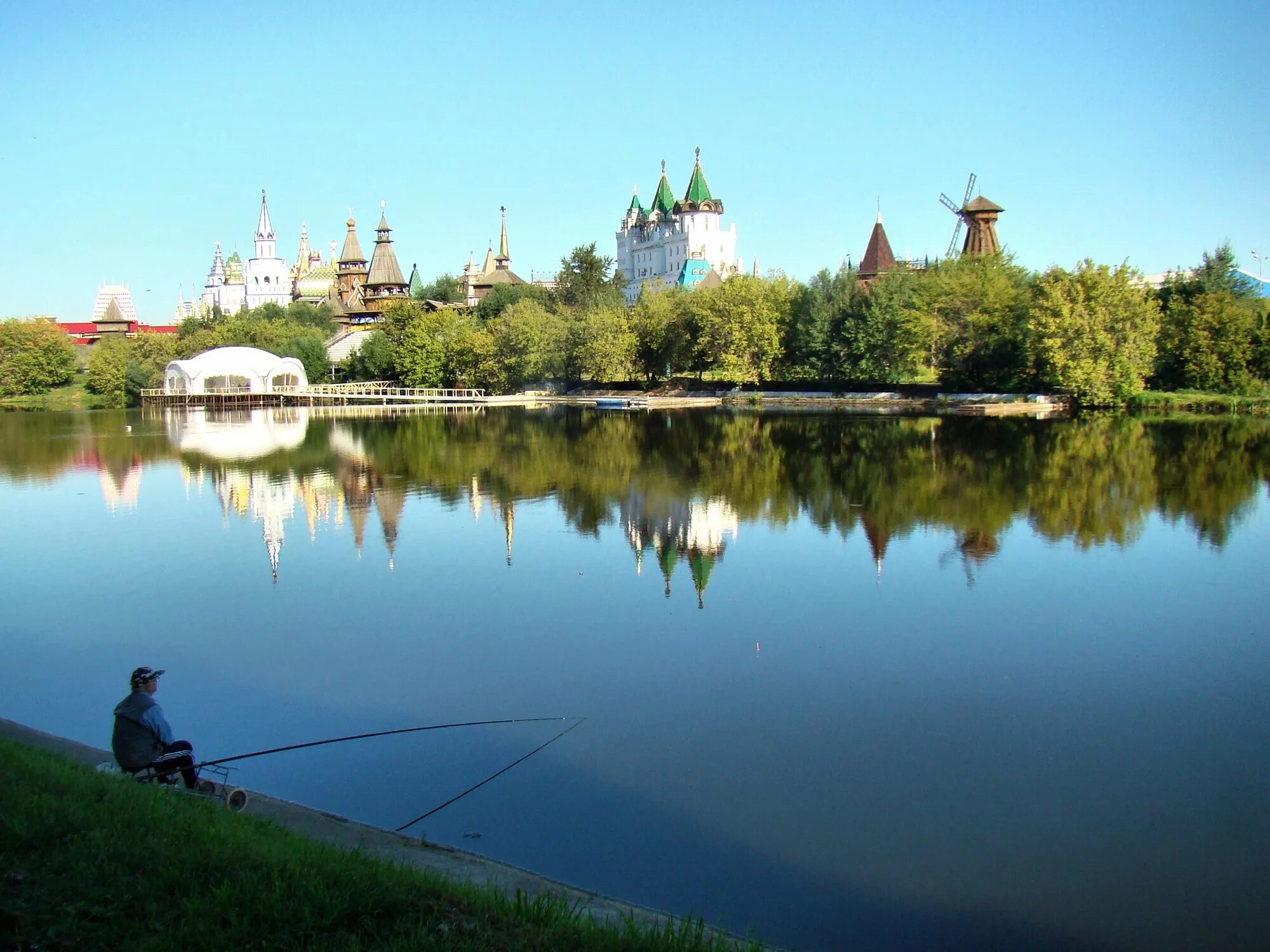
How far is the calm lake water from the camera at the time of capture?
6551 mm

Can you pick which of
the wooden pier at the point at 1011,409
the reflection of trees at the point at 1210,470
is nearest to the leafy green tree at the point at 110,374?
the wooden pier at the point at 1011,409

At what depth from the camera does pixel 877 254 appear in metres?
74.0

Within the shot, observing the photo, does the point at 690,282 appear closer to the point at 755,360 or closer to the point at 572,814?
the point at 755,360

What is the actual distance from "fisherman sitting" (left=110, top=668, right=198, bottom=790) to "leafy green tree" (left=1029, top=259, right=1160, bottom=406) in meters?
41.1

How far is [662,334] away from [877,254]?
71.6 feet

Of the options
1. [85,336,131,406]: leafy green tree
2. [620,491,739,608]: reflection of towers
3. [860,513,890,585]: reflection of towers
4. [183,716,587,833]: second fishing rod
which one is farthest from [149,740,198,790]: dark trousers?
[85,336,131,406]: leafy green tree

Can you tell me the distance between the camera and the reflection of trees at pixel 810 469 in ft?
61.6

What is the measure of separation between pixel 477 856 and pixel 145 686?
255 centimetres

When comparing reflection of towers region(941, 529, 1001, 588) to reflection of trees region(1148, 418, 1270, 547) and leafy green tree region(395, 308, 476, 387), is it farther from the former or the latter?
leafy green tree region(395, 308, 476, 387)

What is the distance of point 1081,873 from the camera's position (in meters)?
6.45

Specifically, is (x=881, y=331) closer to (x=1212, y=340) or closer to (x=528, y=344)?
(x=1212, y=340)

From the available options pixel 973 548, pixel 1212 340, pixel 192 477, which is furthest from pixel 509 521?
pixel 1212 340

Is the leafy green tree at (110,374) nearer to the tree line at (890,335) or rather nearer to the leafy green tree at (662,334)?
the tree line at (890,335)

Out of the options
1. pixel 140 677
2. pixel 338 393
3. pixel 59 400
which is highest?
pixel 338 393
